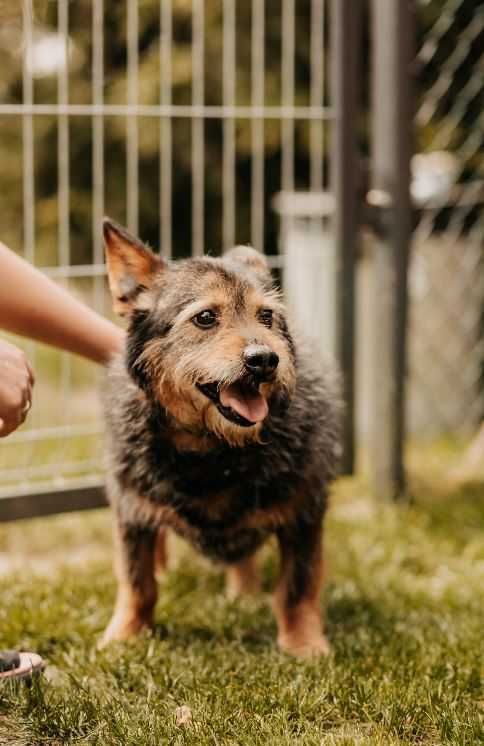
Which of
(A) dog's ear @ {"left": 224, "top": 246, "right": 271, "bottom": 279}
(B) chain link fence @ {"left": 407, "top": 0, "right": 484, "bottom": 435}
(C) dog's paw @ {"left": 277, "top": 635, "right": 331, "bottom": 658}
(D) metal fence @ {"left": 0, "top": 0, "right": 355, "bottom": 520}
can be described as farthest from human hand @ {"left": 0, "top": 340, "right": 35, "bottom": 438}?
(B) chain link fence @ {"left": 407, "top": 0, "right": 484, "bottom": 435}

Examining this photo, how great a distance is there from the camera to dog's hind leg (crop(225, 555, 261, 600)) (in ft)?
10.6

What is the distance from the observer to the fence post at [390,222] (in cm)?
Result: 406

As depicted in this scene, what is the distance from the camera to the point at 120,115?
13.5ft

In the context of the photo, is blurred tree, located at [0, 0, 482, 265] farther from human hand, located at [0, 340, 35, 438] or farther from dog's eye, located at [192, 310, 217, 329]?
human hand, located at [0, 340, 35, 438]

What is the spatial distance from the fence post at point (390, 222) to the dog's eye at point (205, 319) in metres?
1.87

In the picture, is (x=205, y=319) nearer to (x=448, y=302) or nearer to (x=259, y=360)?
(x=259, y=360)

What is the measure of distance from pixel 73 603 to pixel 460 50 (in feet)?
10.7

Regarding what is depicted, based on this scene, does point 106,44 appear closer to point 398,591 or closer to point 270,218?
point 270,218

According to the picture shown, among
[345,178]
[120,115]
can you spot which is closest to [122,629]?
[345,178]

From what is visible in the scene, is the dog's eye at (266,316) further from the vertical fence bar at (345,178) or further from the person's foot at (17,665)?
the vertical fence bar at (345,178)

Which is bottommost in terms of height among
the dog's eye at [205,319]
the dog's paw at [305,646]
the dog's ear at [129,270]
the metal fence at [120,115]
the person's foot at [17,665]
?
the dog's paw at [305,646]

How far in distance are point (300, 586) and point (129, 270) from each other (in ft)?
3.45

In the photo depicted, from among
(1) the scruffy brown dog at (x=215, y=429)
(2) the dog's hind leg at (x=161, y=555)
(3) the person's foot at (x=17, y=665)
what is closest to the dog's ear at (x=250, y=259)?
(1) the scruffy brown dog at (x=215, y=429)

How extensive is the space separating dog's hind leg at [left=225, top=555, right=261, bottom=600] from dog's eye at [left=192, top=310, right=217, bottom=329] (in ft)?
3.56
